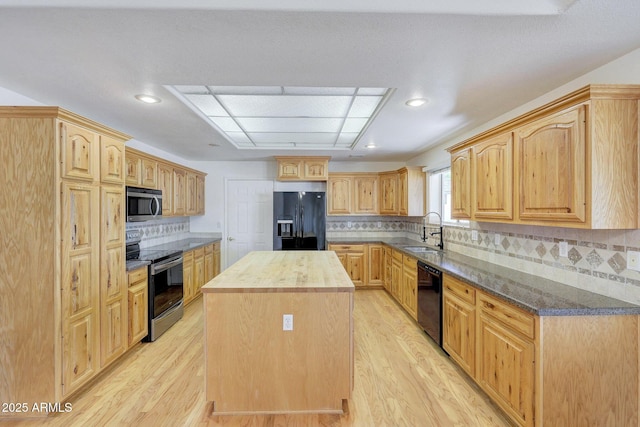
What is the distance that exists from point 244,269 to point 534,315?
2.06 metres

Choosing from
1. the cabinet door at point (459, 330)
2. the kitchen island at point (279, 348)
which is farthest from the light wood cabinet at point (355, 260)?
the kitchen island at point (279, 348)

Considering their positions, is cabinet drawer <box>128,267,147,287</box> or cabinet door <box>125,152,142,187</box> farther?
cabinet door <box>125,152,142,187</box>

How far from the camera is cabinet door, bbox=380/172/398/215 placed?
5160 mm

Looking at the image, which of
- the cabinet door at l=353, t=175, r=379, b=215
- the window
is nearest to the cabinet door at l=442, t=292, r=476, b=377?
the window

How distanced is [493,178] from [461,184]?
551 mm

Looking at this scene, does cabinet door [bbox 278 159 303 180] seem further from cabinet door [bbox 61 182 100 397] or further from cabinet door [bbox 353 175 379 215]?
cabinet door [bbox 61 182 100 397]

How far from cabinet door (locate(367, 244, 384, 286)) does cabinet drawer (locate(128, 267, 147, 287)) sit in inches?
132

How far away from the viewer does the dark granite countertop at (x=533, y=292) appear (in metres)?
1.68

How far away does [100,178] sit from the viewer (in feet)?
8.15

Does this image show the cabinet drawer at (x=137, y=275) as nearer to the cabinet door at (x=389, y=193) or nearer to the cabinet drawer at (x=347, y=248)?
the cabinet drawer at (x=347, y=248)

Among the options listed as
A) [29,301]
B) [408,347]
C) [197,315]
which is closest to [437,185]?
[408,347]

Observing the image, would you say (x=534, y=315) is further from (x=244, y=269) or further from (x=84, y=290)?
(x=84, y=290)

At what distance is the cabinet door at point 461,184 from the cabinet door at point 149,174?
3.60m

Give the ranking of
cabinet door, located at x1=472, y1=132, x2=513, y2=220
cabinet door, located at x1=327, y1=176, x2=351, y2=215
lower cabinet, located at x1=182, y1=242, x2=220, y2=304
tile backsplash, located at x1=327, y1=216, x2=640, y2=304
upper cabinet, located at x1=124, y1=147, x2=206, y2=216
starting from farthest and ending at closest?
cabinet door, located at x1=327, y1=176, x2=351, y2=215 → lower cabinet, located at x1=182, y1=242, x2=220, y2=304 → upper cabinet, located at x1=124, y1=147, x2=206, y2=216 → cabinet door, located at x1=472, y1=132, x2=513, y2=220 → tile backsplash, located at x1=327, y1=216, x2=640, y2=304
